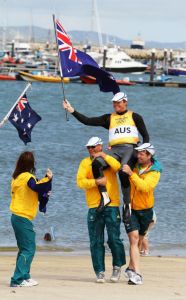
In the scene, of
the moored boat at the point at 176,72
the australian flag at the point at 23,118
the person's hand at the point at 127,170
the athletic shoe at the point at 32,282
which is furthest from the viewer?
the moored boat at the point at 176,72

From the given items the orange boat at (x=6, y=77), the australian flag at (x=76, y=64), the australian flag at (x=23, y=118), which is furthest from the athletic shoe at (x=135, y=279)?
the orange boat at (x=6, y=77)

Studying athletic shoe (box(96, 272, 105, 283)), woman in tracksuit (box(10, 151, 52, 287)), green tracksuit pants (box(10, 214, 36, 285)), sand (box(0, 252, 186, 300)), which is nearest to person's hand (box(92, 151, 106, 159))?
woman in tracksuit (box(10, 151, 52, 287))

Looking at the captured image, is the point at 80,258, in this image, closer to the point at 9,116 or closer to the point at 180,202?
the point at 9,116

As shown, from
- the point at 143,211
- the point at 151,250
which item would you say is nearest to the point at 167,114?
the point at 151,250

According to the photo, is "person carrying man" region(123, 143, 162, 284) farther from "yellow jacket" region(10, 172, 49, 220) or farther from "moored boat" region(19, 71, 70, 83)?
"moored boat" region(19, 71, 70, 83)

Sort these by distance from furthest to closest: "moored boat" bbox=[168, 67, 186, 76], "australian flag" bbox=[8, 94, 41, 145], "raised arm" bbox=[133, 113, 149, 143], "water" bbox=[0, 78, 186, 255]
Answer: "moored boat" bbox=[168, 67, 186, 76]
"water" bbox=[0, 78, 186, 255]
"australian flag" bbox=[8, 94, 41, 145]
"raised arm" bbox=[133, 113, 149, 143]

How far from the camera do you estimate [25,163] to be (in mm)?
12820

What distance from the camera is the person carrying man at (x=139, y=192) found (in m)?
13.3

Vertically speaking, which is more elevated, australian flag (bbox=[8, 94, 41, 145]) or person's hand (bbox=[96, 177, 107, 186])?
australian flag (bbox=[8, 94, 41, 145])

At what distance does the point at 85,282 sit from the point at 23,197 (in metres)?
1.44

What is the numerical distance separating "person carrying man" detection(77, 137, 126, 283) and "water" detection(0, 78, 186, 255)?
5758 millimetres

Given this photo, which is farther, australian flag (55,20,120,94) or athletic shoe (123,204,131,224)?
australian flag (55,20,120,94)

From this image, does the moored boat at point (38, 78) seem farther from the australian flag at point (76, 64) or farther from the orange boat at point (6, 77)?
the australian flag at point (76, 64)

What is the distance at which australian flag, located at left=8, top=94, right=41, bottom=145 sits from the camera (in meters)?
17.8
